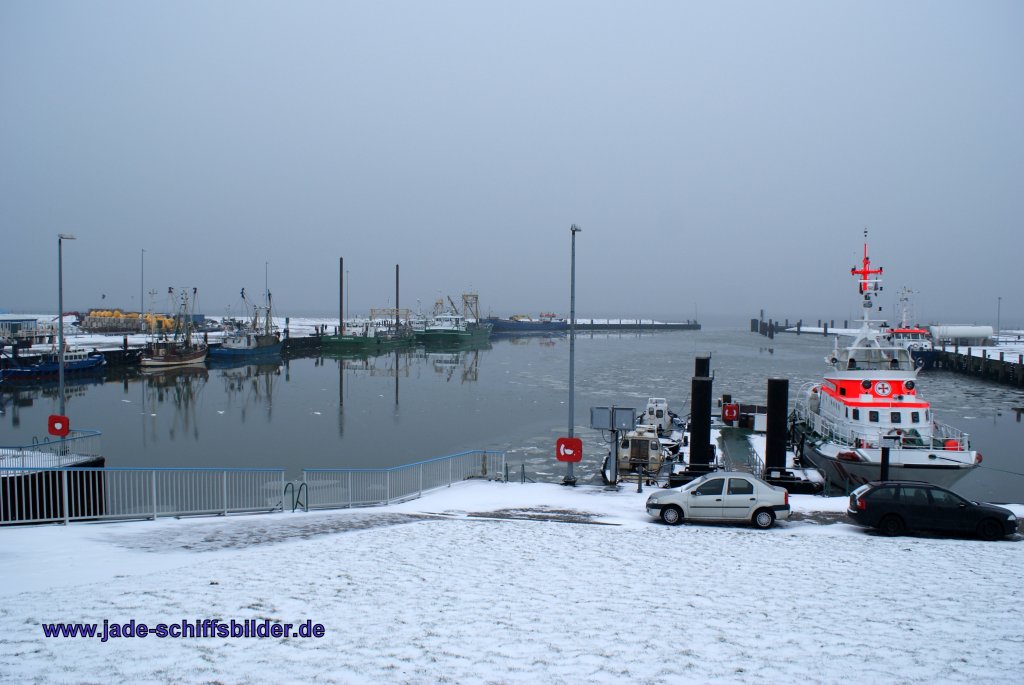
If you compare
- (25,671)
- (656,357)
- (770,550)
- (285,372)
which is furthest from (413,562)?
(656,357)

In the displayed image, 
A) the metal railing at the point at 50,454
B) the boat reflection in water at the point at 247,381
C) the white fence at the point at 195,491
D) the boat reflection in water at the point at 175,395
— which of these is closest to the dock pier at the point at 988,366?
the white fence at the point at 195,491

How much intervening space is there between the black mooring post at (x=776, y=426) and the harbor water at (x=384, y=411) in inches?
257

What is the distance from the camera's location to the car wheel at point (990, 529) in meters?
13.2

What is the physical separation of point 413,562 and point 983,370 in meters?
87.6

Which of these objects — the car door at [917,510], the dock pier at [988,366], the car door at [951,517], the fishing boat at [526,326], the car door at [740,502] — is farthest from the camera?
the fishing boat at [526,326]

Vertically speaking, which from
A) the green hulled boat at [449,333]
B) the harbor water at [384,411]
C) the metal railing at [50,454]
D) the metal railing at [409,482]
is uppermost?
the green hulled boat at [449,333]

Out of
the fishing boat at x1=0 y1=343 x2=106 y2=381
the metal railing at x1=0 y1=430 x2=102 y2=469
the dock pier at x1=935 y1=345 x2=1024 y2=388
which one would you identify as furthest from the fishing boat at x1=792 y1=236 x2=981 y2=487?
the fishing boat at x1=0 y1=343 x2=106 y2=381

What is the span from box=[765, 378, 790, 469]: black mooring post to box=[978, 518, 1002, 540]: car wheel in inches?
397

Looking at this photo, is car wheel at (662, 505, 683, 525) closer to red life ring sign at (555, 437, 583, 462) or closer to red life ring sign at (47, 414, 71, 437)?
red life ring sign at (555, 437, 583, 462)

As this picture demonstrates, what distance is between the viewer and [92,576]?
30.5 ft

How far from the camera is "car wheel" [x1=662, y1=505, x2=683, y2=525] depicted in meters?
14.4

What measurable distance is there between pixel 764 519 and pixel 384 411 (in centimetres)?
3387

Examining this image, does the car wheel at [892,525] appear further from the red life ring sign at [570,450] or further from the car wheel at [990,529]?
the red life ring sign at [570,450]

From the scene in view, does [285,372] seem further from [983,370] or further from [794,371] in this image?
[983,370]
